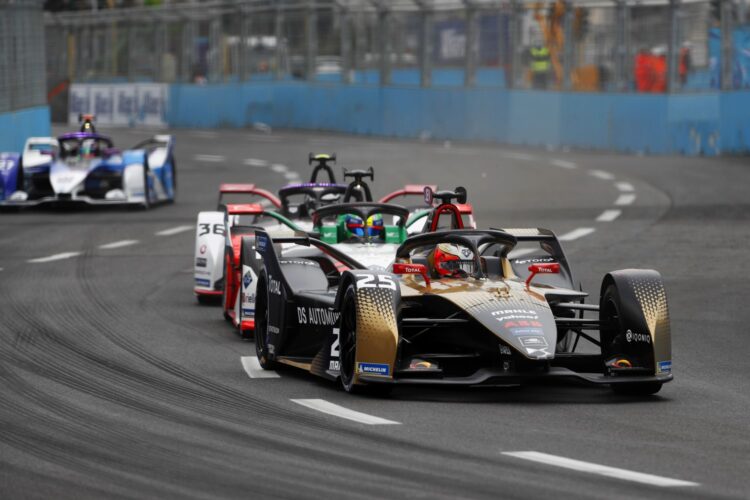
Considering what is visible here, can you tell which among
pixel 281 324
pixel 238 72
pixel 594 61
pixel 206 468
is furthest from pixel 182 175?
pixel 206 468

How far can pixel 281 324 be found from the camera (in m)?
10.8

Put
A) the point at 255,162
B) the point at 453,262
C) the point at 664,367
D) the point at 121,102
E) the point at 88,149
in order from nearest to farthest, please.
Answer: the point at 664,367
the point at 453,262
the point at 88,149
the point at 255,162
the point at 121,102

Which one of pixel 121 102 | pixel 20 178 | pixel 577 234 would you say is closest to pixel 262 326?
pixel 577 234

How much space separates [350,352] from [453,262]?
3.60 feet

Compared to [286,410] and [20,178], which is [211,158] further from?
[286,410]

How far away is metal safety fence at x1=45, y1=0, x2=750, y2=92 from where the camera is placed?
115 ft

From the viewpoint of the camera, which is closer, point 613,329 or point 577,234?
Answer: point 613,329

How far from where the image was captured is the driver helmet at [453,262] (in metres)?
10.5

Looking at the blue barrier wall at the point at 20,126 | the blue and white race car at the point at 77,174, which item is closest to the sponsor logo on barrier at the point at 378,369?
the blue and white race car at the point at 77,174

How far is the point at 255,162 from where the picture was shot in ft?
116

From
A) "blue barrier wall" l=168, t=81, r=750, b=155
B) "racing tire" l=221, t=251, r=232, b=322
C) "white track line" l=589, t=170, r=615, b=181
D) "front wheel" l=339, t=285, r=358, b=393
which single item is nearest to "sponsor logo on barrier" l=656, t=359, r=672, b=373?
"front wheel" l=339, t=285, r=358, b=393

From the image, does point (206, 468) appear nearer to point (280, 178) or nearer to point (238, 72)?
point (280, 178)

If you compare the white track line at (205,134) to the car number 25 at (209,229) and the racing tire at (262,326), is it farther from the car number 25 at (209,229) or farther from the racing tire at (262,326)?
the racing tire at (262,326)

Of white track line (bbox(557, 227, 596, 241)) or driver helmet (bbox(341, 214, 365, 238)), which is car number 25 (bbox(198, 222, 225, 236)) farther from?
white track line (bbox(557, 227, 596, 241))
